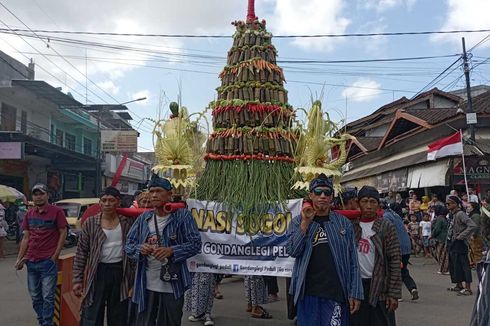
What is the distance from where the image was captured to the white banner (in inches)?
211

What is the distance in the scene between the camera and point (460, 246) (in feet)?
28.3

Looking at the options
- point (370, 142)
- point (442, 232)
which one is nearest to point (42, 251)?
point (442, 232)

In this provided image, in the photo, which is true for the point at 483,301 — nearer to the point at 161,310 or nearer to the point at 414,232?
the point at 161,310

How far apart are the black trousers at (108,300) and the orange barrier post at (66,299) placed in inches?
43.5

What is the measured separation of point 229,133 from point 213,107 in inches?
19.5

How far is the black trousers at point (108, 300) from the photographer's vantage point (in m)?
4.61

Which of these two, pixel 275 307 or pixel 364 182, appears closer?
pixel 275 307

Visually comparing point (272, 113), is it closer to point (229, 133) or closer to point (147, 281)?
point (229, 133)

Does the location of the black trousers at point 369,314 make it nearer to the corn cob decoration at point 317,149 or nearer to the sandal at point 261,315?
the corn cob decoration at point 317,149

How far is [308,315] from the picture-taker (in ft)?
12.7

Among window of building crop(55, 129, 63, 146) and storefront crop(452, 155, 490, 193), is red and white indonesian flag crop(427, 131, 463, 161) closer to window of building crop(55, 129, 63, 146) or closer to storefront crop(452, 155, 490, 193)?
storefront crop(452, 155, 490, 193)

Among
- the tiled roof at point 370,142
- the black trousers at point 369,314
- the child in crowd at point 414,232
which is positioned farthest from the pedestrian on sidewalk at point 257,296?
the tiled roof at point 370,142

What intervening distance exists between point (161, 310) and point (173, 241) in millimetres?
575

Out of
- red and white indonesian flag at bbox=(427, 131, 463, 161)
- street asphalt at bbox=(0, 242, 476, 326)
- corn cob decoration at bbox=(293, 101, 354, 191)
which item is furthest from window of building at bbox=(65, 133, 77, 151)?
corn cob decoration at bbox=(293, 101, 354, 191)
